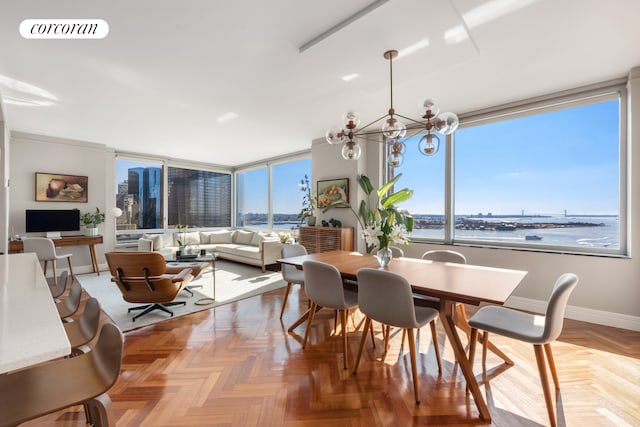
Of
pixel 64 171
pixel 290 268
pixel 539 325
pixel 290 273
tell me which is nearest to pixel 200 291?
pixel 290 268

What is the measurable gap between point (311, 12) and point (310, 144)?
12.9ft

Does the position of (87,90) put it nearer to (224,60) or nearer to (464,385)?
(224,60)

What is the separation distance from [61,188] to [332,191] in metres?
5.10

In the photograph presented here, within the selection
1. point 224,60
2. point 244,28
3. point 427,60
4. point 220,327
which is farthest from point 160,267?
point 427,60

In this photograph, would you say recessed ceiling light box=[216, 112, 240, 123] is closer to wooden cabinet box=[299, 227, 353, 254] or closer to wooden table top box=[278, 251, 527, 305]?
wooden cabinet box=[299, 227, 353, 254]

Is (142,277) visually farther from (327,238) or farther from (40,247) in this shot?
(40,247)

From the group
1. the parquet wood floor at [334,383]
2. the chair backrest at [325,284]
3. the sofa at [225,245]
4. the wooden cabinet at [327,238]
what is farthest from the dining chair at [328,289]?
the sofa at [225,245]

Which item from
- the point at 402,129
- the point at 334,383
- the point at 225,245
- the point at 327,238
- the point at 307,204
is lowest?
the point at 334,383

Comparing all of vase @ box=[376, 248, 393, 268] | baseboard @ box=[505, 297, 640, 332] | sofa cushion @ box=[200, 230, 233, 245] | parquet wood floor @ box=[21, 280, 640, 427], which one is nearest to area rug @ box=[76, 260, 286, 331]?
parquet wood floor @ box=[21, 280, 640, 427]

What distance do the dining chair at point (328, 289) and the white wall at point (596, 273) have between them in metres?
2.44

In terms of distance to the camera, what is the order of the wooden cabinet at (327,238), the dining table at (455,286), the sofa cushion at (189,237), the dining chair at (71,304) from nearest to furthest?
the dining table at (455,286) → the dining chair at (71,304) → the wooden cabinet at (327,238) → the sofa cushion at (189,237)

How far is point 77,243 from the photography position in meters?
4.97

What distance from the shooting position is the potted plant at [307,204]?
539cm

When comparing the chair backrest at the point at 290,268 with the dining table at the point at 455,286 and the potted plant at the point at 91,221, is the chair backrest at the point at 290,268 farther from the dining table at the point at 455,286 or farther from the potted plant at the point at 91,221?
the potted plant at the point at 91,221
